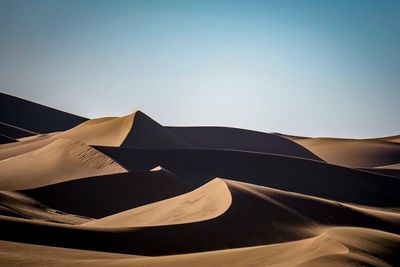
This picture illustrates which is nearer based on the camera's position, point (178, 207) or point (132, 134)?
point (178, 207)

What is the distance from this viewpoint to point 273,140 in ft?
235

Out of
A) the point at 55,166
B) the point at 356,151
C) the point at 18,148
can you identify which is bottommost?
the point at 55,166

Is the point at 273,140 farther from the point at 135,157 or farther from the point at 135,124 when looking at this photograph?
the point at 135,157

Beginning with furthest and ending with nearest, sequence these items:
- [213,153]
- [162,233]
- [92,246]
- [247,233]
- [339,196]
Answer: [213,153], [339,196], [247,233], [162,233], [92,246]

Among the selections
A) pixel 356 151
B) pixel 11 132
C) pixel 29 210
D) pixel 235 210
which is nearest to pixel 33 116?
pixel 11 132

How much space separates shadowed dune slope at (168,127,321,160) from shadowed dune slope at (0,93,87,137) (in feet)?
96.0

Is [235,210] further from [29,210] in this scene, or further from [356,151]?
[356,151]

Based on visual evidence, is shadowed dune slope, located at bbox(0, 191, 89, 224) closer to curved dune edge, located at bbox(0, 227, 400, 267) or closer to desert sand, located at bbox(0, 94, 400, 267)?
desert sand, located at bbox(0, 94, 400, 267)

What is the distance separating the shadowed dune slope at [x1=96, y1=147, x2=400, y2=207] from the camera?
36375 mm

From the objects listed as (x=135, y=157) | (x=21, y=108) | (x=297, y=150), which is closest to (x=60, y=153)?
(x=135, y=157)

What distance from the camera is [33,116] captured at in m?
98.2

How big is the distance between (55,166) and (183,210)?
55.8ft

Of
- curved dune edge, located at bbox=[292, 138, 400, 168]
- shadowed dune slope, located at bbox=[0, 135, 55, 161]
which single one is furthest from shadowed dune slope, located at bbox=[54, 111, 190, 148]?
curved dune edge, located at bbox=[292, 138, 400, 168]

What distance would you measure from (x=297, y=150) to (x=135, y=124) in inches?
868
